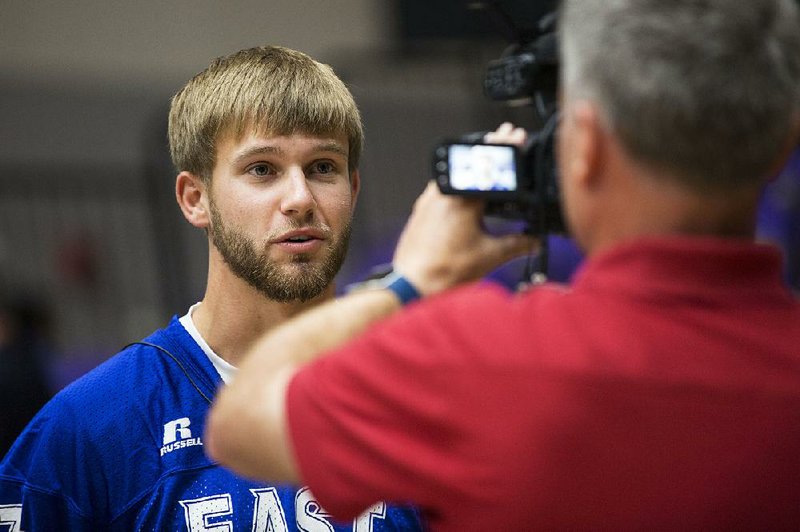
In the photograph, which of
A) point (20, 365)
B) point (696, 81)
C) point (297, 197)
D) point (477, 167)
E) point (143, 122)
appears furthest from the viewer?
point (143, 122)

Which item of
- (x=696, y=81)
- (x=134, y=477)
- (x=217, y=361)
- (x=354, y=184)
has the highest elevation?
(x=696, y=81)

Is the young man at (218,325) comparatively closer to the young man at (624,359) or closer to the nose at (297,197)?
the nose at (297,197)

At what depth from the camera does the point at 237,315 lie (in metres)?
2.94

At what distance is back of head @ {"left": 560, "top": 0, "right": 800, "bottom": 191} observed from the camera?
1572mm

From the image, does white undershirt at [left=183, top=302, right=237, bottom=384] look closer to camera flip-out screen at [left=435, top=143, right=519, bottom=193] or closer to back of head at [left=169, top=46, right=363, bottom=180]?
back of head at [left=169, top=46, right=363, bottom=180]

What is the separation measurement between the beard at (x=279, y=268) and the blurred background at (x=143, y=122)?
456 centimetres

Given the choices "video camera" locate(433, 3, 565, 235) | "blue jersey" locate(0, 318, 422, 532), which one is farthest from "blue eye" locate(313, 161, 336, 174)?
"video camera" locate(433, 3, 565, 235)

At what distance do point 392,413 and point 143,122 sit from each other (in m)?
7.91

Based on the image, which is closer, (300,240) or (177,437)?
(177,437)

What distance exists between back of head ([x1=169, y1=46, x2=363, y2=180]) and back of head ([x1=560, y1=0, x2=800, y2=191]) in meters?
1.34

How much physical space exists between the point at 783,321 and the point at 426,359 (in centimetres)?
53

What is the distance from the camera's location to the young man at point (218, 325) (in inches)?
103

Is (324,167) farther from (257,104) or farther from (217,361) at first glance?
Answer: (217,361)

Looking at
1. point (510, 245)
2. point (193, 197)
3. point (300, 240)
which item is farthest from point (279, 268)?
point (510, 245)
